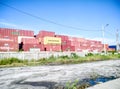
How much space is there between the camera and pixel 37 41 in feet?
127

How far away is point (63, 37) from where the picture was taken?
47750mm

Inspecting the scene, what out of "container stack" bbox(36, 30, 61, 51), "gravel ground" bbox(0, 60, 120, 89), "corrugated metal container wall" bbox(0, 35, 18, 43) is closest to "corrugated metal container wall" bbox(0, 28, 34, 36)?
"corrugated metal container wall" bbox(0, 35, 18, 43)

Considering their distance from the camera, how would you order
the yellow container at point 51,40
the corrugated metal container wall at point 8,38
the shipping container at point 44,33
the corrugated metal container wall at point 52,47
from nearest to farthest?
the corrugated metal container wall at point 8,38, the corrugated metal container wall at point 52,47, the yellow container at point 51,40, the shipping container at point 44,33

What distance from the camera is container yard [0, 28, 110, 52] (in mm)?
33562

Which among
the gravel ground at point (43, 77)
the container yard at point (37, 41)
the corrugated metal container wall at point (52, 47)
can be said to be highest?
the container yard at point (37, 41)

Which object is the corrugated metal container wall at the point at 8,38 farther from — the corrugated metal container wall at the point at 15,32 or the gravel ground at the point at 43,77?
the gravel ground at the point at 43,77

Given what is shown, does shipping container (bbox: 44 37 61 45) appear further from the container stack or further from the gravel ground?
the gravel ground

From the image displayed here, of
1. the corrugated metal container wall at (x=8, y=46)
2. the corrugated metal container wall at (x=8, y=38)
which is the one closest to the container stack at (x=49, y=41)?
the corrugated metal container wall at (x=8, y=46)

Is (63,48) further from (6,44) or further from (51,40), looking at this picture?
(6,44)

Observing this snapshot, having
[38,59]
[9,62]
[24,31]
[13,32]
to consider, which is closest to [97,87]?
[9,62]

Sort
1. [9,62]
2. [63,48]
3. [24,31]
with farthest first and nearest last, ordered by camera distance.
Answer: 1. [63,48]
2. [24,31]
3. [9,62]

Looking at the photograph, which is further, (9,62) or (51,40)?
(51,40)

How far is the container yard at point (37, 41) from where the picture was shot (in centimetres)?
3356

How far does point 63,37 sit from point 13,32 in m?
17.1
